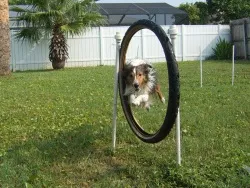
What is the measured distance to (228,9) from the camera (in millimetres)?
31969

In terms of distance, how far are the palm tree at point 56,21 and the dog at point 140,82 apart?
1421cm

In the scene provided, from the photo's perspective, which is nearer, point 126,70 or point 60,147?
point 126,70

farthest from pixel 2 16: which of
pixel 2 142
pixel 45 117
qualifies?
pixel 2 142

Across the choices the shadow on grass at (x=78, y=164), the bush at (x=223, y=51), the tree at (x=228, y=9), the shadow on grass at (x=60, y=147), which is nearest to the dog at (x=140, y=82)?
the shadow on grass at (x=78, y=164)

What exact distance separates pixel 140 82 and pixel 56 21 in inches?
585

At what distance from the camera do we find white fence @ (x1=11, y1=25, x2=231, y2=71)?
20.9 meters

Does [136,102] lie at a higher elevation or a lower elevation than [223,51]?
lower

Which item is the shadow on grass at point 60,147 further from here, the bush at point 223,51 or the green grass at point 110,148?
the bush at point 223,51

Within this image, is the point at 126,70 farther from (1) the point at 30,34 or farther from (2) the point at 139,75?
(1) the point at 30,34

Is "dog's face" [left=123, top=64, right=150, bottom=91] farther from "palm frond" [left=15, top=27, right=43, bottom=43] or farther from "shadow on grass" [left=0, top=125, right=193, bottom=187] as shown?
"palm frond" [left=15, top=27, right=43, bottom=43]

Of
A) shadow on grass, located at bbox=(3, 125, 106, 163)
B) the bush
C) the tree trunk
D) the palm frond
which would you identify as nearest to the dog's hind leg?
shadow on grass, located at bbox=(3, 125, 106, 163)

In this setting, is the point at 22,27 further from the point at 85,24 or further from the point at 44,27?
the point at 85,24

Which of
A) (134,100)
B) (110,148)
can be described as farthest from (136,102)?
(110,148)

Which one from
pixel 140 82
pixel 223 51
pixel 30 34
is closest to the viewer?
pixel 140 82
